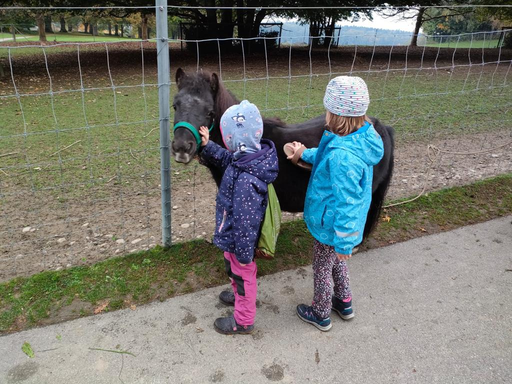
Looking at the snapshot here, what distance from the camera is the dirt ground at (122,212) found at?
362cm

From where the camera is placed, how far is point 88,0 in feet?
50.4

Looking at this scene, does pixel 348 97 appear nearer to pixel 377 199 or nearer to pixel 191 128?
pixel 191 128

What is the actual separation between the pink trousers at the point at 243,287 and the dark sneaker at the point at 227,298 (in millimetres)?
284

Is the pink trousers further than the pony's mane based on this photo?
No

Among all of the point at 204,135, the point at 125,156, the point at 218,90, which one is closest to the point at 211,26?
the point at 125,156

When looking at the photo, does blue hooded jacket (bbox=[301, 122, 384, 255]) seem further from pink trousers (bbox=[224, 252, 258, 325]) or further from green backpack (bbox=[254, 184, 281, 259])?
pink trousers (bbox=[224, 252, 258, 325])

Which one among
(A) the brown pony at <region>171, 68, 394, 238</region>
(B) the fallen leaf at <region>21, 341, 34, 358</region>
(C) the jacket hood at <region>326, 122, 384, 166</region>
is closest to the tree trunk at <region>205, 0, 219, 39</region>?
(A) the brown pony at <region>171, 68, 394, 238</region>

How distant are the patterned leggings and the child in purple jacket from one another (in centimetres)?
48

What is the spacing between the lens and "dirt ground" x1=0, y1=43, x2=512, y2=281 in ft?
11.9

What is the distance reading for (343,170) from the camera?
7.33ft

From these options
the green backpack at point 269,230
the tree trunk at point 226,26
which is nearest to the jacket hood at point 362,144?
the green backpack at point 269,230

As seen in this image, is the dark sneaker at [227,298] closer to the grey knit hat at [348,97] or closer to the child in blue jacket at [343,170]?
the child in blue jacket at [343,170]

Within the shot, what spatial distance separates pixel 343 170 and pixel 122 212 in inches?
110

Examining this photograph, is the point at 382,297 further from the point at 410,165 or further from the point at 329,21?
the point at 329,21
